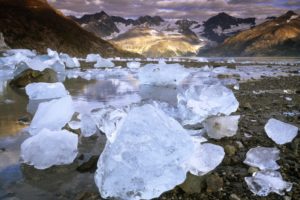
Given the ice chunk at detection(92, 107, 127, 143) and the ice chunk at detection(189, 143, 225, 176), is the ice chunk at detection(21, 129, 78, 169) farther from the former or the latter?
the ice chunk at detection(189, 143, 225, 176)

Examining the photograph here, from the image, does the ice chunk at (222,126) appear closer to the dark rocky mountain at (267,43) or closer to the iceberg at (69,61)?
the iceberg at (69,61)

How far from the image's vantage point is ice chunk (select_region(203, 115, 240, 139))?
13.9 ft

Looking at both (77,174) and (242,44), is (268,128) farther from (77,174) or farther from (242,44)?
(242,44)

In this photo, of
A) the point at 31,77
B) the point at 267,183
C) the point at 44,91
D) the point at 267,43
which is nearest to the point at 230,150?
the point at 267,183

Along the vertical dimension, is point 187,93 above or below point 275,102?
above

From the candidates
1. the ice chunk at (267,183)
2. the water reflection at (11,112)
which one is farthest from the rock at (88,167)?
the water reflection at (11,112)

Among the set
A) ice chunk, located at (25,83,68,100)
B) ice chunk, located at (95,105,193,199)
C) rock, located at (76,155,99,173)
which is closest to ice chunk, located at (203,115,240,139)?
rock, located at (76,155,99,173)

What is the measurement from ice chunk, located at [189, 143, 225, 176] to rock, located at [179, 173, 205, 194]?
42 millimetres

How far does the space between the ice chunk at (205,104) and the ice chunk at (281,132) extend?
52 cm

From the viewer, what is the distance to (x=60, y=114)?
428cm

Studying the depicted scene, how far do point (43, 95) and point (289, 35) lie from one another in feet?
587

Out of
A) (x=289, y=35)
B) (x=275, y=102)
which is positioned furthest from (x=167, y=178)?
(x=289, y=35)

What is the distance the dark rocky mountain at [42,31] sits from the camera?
6762 cm

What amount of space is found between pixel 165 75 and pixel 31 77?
15.0 ft
